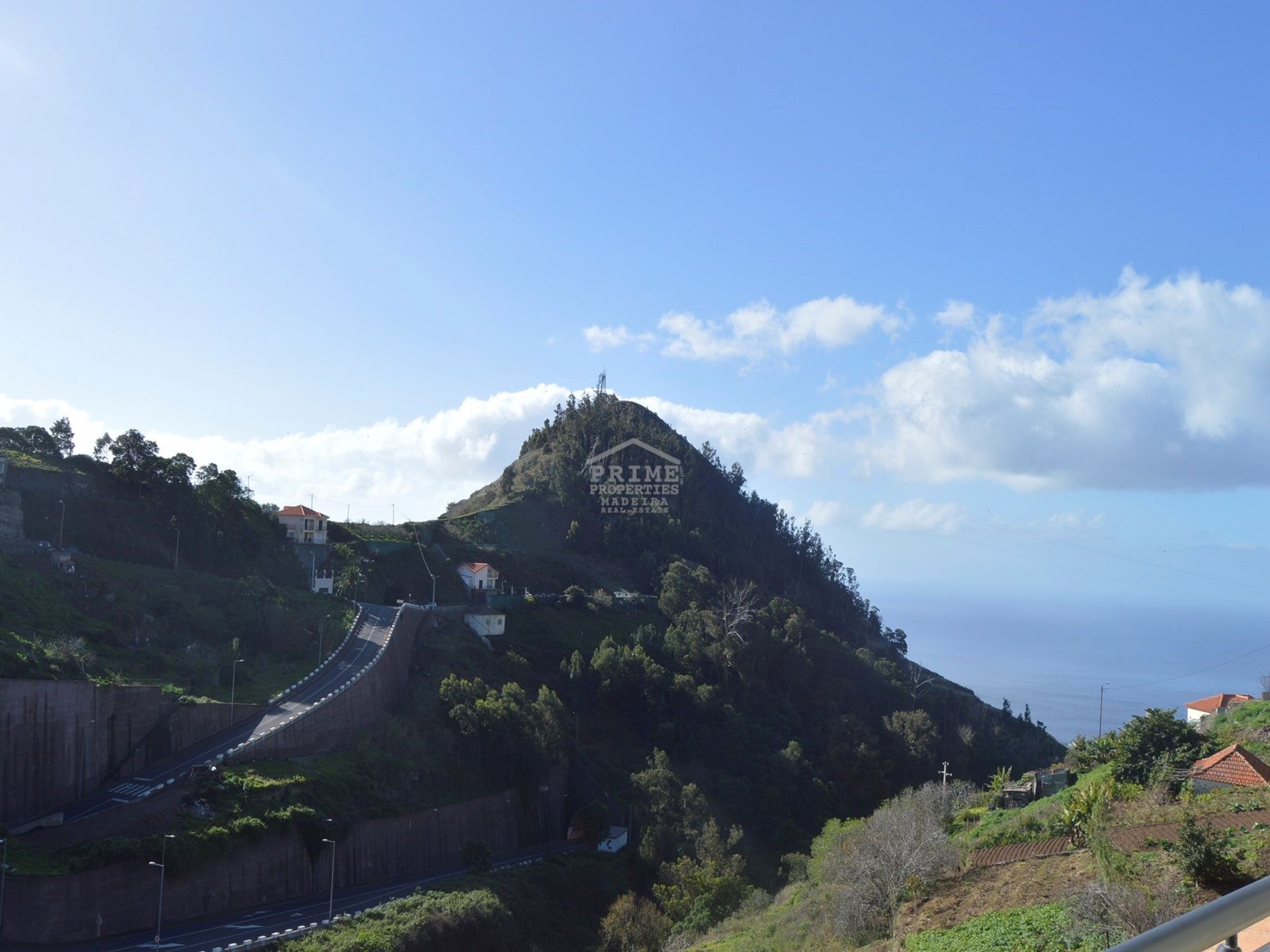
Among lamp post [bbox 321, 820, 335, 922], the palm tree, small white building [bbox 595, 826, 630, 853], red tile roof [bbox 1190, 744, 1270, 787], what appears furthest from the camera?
the palm tree

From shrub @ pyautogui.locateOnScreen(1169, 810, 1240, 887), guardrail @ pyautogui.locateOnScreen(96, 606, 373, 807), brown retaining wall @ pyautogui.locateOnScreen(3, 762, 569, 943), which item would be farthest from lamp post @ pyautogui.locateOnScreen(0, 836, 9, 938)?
shrub @ pyautogui.locateOnScreen(1169, 810, 1240, 887)

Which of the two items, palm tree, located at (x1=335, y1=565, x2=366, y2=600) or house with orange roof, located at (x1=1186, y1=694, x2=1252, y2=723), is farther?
palm tree, located at (x1=335, y1=565, x2=366, y2=600)

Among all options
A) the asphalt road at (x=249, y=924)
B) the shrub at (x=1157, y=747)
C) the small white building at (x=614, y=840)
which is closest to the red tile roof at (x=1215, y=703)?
the shrub at (x=1157, y=747)

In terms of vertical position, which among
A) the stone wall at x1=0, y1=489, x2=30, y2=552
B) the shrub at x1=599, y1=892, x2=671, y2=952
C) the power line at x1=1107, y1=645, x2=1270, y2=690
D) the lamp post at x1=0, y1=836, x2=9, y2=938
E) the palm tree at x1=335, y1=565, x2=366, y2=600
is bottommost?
the shrub at x1=599, y1=892, x2=671, y2=952

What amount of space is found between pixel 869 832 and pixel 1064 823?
432 centimetres

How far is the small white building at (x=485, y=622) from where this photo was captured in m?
51.4

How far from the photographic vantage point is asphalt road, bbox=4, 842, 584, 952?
23734mm

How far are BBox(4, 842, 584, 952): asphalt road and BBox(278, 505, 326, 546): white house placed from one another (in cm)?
2671

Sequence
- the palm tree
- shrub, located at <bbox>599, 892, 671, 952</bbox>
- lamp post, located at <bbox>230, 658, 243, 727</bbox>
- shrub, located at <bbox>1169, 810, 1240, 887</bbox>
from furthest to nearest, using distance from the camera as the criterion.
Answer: the palm tree, lamp post, located at <bbox>230, 658, 243, 727</bbox>, shrub, located at <bbox>599, 892, 671, 952</bbox>, shrub, located at <bbox>1169, 810, 1240, 887</bbox>

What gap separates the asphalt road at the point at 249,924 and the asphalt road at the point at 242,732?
469 centimetres

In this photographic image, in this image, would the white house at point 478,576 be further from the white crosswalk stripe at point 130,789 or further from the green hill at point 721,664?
the white crosswalk stripe at point 130,789

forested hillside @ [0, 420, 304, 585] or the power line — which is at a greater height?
forested hillside @ [0, 420, 304, 585]

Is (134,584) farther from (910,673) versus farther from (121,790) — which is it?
(910,673)

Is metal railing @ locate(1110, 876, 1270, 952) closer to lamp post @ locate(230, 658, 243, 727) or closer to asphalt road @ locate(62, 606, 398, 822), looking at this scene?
asphalt road @ locate(62, 606, 398, 822)
